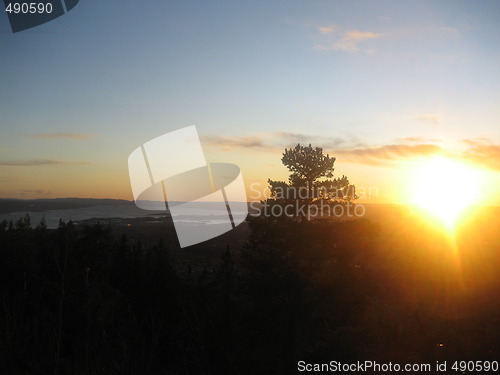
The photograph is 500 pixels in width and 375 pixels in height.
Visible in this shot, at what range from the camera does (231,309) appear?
17000 millimetres

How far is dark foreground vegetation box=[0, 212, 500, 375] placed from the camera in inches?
220

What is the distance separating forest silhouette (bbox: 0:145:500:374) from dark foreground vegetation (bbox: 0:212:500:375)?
2.3 inches

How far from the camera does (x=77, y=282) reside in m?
16.5

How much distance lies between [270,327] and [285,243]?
4.63 m

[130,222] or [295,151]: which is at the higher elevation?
[295,151]

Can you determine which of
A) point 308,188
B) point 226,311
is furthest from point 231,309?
point 308,188

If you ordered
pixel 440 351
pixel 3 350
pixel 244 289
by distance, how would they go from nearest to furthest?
pixel 3 350 → pixel 440 351 → pixel 244 289

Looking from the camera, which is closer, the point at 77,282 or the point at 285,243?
the point at 77,282

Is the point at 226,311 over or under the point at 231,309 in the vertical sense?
over

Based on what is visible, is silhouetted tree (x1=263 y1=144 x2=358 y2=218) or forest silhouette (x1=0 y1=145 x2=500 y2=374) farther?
silhouetted tree (x1=263 y1=144 x2=358 y2=218)

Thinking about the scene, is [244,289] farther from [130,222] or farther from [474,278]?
[130,222]

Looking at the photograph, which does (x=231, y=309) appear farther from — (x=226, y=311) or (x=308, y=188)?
(x=308, y=188)

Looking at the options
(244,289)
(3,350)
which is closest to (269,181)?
(244,289)

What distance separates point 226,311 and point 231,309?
4.41ft
